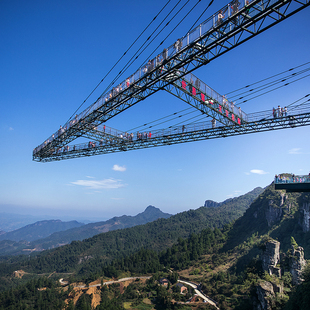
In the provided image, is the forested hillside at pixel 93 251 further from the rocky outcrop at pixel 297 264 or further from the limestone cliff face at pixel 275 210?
the rocky outcrop at pixel 297 264

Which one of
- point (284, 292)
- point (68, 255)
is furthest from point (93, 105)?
point (68, 255)

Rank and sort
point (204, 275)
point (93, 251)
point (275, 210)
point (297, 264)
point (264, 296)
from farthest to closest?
point (93, 251) < point (275, 210) < point (204, 275) < point (297, 264) < point (264, 296)

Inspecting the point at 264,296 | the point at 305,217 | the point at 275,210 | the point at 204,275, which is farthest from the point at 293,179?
the point at 275,210

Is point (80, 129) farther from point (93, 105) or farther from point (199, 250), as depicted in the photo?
point (199, 250)

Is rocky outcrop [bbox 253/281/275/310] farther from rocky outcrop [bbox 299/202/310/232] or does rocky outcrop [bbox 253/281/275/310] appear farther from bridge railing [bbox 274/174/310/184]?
rocky outcrop [bbox 299/202/310/232]

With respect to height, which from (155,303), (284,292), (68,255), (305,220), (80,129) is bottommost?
(68,255)

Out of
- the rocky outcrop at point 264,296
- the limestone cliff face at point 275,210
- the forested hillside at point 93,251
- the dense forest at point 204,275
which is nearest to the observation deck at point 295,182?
the dense forest at point 204,275

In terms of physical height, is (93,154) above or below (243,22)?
below

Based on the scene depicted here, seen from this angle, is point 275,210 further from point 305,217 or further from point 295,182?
point 295,182
